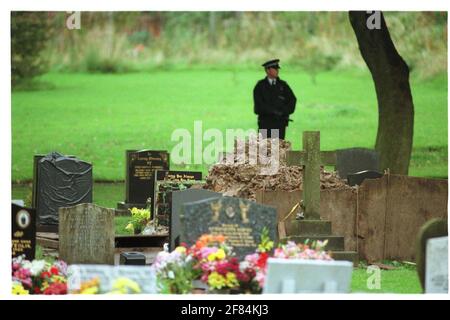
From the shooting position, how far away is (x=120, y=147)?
30.3 m

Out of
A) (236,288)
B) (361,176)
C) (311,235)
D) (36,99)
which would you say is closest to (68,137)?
(36,99)

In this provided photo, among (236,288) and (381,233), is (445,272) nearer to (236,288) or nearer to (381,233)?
(236,288)

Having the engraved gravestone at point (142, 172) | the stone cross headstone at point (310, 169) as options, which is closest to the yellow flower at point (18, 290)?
the stone cross headstone at point (310, 169)

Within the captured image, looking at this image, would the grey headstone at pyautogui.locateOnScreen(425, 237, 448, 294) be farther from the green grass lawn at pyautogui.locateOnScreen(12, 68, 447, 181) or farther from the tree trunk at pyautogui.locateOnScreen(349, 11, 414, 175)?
the green grass lawn at pyautogui.locateOnScreen(12, 68, 447, 181)

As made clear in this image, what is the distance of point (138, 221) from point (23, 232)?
4.48 meters

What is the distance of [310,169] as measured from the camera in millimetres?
15336

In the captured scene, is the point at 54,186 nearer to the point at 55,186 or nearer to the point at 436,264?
the point at 55,186

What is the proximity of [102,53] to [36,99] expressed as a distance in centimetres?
383

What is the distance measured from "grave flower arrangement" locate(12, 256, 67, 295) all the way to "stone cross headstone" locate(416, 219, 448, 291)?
11.3ft

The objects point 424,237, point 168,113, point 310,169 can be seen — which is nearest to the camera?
point 424,237

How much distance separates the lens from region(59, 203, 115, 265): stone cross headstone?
14.5 meters

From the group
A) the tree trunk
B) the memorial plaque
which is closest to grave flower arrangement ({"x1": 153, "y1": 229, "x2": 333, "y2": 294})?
the memorial plaque

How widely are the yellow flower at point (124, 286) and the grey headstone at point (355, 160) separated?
8512 millimetres

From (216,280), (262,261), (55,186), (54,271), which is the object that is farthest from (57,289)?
(55,186)
